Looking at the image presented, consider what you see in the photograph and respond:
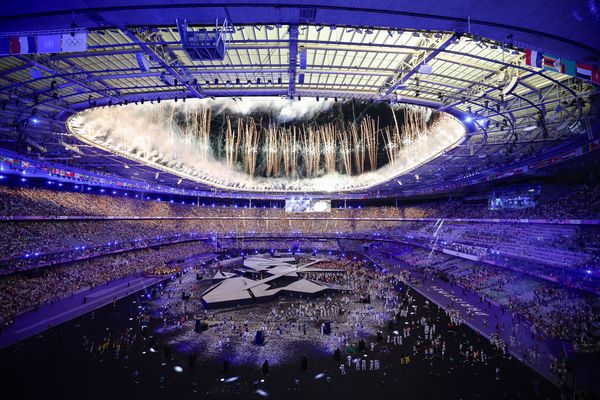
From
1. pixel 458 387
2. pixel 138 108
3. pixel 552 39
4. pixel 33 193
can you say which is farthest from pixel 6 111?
pixel 458 387

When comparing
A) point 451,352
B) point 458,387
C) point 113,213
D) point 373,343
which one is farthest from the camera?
point 113,213

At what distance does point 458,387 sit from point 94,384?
1690 centimetres

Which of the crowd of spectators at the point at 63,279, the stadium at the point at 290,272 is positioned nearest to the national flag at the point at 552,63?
the stadium at the point at 290,272

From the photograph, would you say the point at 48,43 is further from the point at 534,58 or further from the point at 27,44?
the point at 534,58

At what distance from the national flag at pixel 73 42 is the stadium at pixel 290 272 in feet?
0.20

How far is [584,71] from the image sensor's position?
11422 millimetres

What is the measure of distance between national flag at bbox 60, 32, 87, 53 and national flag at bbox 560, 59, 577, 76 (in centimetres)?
1637

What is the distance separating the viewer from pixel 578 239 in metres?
26.2

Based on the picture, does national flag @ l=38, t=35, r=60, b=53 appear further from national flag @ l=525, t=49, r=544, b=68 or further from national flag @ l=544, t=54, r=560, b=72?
national flag @ l=544, t=54, r=560, b=72

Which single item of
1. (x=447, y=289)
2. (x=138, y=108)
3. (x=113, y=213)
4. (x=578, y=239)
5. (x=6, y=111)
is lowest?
(x=447, y=289)

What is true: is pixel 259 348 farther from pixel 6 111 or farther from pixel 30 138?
pixel 30 138

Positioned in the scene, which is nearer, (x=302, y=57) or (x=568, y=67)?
(x=568, y=67)

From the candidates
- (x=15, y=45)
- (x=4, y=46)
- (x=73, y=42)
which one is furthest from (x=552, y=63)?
(x=4, y=46)

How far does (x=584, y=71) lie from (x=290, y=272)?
3383 cm
